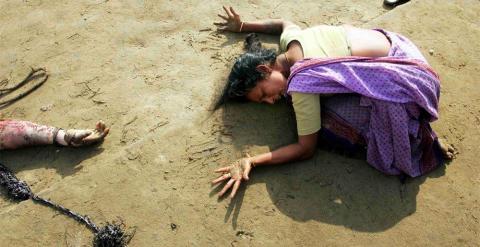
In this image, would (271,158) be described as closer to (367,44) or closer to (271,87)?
(271,87)

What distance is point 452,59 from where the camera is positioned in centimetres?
334

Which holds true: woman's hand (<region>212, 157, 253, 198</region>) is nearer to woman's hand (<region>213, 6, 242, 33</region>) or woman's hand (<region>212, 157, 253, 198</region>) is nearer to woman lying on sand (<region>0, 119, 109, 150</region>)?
woman lying on sand (<region>0, 119, 109, 150</region>)

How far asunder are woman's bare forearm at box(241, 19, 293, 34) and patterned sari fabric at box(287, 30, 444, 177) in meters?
0.89

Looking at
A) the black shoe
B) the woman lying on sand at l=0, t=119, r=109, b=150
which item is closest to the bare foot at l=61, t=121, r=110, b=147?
the woman lying on sand at l=0, t=119, r=109, b=150

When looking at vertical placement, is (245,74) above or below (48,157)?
above

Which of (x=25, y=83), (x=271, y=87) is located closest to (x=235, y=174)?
(x=271, y=87)

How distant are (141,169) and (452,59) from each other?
2.48 metres

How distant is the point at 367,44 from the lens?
2834 mm

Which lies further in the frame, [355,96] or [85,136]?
[85,136]

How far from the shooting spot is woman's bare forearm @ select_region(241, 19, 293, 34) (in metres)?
3.53

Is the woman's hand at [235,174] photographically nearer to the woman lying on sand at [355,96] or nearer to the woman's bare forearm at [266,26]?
the woman lying on sand at [355,96]

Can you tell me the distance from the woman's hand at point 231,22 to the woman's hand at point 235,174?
53.2 inches

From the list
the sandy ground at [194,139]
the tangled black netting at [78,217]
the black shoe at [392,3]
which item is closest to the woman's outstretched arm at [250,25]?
the sandy ground at [194,139]

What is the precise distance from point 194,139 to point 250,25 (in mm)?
1196
